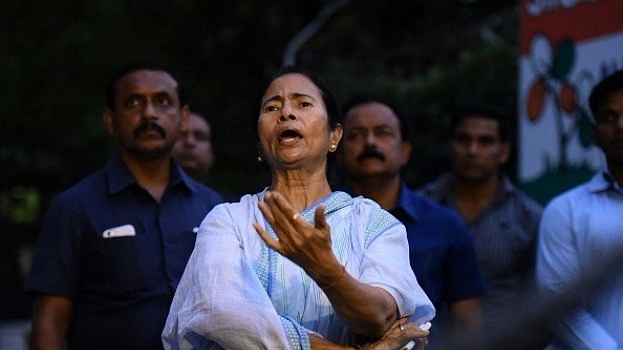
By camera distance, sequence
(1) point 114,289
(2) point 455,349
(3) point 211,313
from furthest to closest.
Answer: (1) point 114,289, (3) point 211,313, (2) point 455,349

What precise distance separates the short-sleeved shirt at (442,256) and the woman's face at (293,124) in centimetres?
160

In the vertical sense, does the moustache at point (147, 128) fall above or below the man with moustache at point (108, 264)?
above

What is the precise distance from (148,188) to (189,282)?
5.60ft

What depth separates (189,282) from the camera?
3232 mm

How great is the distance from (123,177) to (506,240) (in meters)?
2.20

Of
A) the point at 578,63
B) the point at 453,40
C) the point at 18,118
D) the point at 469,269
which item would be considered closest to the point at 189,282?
the point at 469,269

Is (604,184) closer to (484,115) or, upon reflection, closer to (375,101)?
(375,101)

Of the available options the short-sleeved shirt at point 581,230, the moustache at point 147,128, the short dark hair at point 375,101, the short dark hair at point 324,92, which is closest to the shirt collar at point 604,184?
the short-sleeved shirt at point 581,230

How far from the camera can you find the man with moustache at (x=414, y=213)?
5.10 m

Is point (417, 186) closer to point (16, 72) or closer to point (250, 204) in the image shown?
point (16, 72)

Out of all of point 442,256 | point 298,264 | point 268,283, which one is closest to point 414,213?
point 442,256

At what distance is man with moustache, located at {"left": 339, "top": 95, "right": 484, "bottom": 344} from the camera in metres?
5.10

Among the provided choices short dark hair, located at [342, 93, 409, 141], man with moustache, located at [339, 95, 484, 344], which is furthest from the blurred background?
man with moustache, located at [339, 95, 484, 344]

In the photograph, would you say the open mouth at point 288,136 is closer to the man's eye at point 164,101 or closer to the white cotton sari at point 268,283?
the white cotton sari at point 268,283
